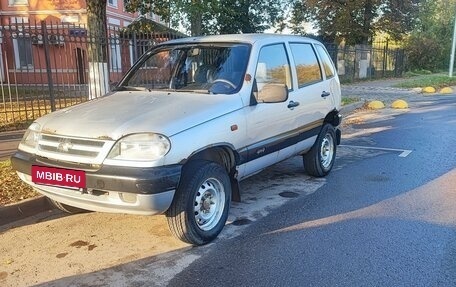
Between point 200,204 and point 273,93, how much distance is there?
1.37m

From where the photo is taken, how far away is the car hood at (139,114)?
3.81m

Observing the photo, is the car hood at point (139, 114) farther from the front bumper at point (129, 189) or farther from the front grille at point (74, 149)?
the front bumper at point (129, 189)

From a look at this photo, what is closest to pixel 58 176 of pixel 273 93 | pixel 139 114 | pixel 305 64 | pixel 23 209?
pixel 139 114

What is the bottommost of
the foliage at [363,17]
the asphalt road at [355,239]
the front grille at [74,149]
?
the asphalt road at [355,239]

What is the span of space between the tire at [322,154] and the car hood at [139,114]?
7.07 feet

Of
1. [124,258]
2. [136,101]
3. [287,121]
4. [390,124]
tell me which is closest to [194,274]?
[124,258]

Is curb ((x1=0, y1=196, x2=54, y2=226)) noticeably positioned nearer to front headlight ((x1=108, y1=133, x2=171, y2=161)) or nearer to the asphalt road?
front headlight ((x1=108, y1=133, x2=171, y2=161))

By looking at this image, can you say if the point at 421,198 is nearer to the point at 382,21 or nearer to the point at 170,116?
the point at 170,116

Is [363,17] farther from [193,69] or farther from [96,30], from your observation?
[193,69]

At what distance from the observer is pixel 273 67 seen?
5270mm

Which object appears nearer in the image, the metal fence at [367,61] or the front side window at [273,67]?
the front side window at [273,67]

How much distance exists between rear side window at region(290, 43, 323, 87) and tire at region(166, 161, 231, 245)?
2032mm

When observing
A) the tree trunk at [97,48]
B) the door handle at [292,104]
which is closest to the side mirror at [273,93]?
the door handle at [292,104]

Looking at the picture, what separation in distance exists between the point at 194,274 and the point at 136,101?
1833 mm
